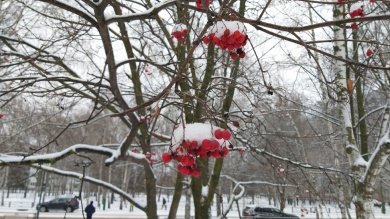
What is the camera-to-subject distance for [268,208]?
2327cm

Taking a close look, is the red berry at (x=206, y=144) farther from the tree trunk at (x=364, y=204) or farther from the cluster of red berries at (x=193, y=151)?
the tree trunk at (x=364, y=204)

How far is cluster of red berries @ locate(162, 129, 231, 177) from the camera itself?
2.08 m

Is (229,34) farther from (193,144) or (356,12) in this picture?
(356,12)

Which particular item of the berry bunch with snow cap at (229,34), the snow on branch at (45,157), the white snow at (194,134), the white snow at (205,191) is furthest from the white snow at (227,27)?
the white snow at (205,191)

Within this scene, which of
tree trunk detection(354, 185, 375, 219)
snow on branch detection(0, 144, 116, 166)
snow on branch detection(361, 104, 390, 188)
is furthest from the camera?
snow on branch detection(361, 104, 390, 188)

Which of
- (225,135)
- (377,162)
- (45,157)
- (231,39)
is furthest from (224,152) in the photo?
(377,162)

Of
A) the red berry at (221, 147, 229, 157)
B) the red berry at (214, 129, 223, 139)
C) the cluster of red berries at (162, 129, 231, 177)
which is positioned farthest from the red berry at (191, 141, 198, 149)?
the red berry at (221, 147, 229, 157)

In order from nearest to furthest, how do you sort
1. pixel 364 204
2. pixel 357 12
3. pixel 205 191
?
pixel 357 12, pixel 364 204, pixel 205 191

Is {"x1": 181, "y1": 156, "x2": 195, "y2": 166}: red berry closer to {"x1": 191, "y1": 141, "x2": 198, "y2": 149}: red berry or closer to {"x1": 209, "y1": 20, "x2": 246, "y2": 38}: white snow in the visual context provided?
{"x1": 191, "y1": 141, "x2": 198, "y2": 149}: red berry

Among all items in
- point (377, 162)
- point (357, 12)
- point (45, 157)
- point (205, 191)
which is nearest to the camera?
point (357, 12)

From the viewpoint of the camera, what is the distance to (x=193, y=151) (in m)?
2.12

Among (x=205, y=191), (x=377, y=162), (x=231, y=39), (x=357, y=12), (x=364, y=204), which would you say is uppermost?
(x=357, y=12)

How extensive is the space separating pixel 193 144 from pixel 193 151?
58 millimetres

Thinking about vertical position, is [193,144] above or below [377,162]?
below
